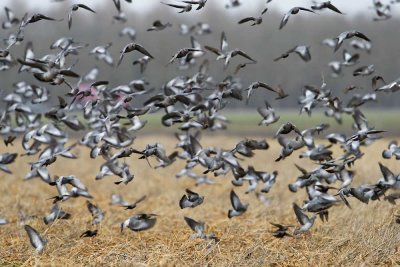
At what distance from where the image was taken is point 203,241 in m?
7.98

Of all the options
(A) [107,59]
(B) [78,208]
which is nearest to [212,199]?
(B) [78,208]

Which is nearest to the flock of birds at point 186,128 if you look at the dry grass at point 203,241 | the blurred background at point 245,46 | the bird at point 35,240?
the bird at point 35,240

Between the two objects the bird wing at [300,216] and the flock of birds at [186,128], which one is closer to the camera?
the flock of birds at [186,128]

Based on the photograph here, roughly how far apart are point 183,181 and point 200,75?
25.7 feet

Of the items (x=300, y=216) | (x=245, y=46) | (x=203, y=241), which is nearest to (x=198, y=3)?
(x=300, y=216)

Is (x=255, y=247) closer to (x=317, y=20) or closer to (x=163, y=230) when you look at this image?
(x=163, y=230)

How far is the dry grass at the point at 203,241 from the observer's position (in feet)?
23.6

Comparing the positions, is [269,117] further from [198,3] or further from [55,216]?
[55,216]

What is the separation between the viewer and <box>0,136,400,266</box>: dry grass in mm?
7191

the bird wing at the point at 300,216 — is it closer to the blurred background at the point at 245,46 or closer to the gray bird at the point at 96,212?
the gray bird at the point at 96,212

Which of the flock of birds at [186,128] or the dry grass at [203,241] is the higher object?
the flock of birds at [186,128]

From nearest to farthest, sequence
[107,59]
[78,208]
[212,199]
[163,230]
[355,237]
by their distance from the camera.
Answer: [355,237], [107,59], [163,230], [78,208], [212,199]

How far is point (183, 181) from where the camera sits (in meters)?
16.0

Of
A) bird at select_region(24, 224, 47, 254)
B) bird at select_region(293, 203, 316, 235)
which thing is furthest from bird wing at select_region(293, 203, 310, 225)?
bird at select_region(24, 224, 47, 254)
